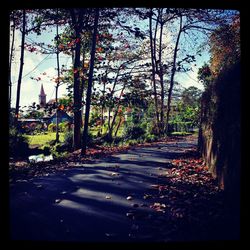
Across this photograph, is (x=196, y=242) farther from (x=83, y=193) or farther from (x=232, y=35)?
(x=232, y=35)

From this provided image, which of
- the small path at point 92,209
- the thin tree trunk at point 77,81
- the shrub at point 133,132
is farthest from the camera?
the shrub at point 133,132

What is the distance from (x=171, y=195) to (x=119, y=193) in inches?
43.5

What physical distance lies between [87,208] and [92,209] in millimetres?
107

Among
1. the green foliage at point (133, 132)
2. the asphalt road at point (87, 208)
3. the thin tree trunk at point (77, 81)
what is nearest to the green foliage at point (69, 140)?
the thin tree trunk at point (77, 81)

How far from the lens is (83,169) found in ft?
27.2

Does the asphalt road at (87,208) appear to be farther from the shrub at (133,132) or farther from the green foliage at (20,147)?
the shrub at (133,132)

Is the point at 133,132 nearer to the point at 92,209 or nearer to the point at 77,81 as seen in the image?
the point at 77,81

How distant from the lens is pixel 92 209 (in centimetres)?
487

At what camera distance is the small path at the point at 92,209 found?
3.95m

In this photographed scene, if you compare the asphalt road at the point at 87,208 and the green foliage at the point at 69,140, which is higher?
the green foliage at the point at 69,140

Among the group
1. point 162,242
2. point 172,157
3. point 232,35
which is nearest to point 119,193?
point 162,242

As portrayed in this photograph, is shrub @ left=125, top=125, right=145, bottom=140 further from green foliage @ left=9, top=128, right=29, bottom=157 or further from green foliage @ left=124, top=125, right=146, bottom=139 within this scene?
green foliage @ left=9, top=128, right=29, bottom=157

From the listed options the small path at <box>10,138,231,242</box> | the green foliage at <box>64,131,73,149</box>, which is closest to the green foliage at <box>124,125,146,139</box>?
the green foliage at <box>64,131,73,149</box>

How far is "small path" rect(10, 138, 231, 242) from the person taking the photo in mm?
3949
